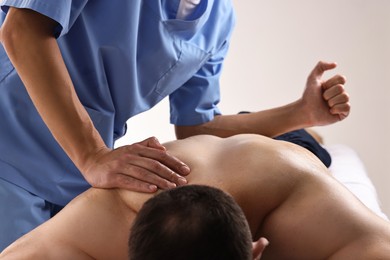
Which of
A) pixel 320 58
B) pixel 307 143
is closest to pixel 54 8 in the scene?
pixel 307 143

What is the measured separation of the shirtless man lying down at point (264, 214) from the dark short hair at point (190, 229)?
1.06 ft

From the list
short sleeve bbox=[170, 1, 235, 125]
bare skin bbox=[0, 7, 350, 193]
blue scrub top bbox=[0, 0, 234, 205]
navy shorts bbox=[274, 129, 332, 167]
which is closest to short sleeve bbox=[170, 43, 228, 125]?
short sleeve bbox=[170, 1, 235, 125]

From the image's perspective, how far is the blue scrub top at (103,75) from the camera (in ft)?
5.07

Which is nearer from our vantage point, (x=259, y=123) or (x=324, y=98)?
(x=324, y=98)

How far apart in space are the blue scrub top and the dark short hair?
77cm

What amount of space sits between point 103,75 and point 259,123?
19.9 inches

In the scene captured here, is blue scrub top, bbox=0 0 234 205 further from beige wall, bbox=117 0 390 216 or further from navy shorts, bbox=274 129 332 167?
beige wall, bbox=117 0 390 216

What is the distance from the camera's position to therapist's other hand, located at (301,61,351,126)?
1656 millimetres

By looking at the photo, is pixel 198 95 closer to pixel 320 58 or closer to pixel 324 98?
pixel 324 98

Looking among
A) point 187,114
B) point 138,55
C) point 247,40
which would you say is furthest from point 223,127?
point 247,40

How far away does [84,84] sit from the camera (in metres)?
1.61

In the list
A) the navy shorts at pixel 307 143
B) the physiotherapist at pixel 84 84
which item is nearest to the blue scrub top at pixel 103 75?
the physiotherapist at pixel 84 84

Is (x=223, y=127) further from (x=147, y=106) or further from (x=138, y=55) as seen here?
(x=138, y=55)

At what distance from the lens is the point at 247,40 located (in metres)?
3.97
